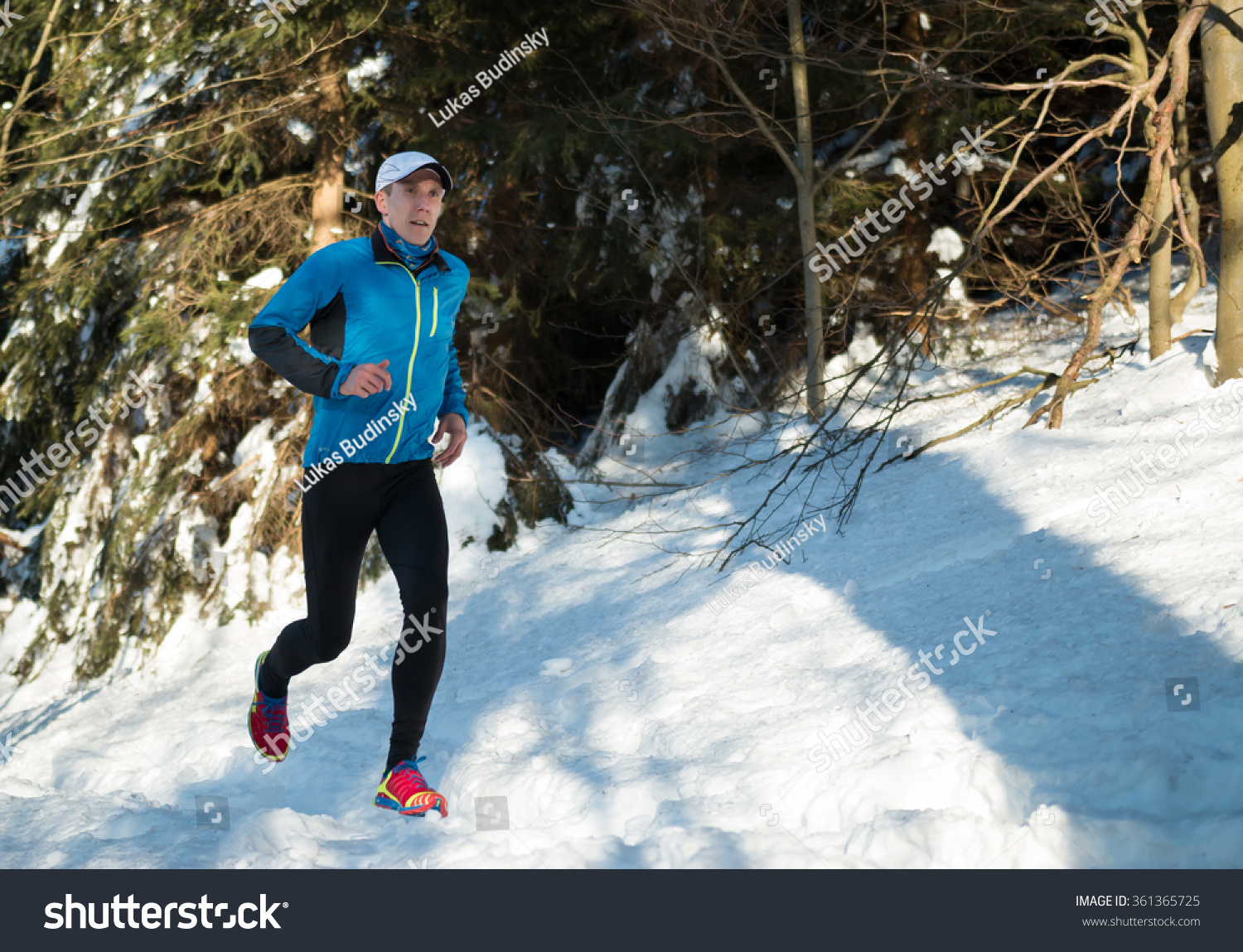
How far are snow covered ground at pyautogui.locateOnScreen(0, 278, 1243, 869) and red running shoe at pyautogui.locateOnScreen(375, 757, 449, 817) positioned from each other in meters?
0.05

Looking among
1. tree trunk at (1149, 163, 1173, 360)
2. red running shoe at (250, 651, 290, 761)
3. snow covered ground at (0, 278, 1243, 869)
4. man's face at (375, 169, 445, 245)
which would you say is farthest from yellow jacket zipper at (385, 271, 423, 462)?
tree trunk at (1149, 163, 1173, 360)

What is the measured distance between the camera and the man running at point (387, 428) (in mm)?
2869

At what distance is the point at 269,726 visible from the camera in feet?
10.8

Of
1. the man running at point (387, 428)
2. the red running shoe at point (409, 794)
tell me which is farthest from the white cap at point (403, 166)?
the red running shoe at point (409, 794)

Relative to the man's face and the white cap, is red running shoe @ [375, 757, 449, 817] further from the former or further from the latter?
the white cap

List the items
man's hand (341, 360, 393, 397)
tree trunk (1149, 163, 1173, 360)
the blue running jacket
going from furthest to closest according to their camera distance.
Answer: tree trunk (1149, 163, 1173, 360) < the blue running jacket < man's hand (341, 360, 393, 397)

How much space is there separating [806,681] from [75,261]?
731cm

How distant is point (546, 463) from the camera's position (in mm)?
7598

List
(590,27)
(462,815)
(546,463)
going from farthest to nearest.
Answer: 1. (590,27)
2. (546,463)
3. (462,815)

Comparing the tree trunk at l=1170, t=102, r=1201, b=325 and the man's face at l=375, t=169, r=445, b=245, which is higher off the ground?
the man's face at l=375, t=169, r=445, b=245

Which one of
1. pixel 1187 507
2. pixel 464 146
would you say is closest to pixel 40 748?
pixel 464 146

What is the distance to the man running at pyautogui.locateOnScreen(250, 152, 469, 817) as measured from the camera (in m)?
2.87

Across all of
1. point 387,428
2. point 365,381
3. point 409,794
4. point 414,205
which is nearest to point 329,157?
point 414,205

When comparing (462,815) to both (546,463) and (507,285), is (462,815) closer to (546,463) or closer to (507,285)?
(546,463)
